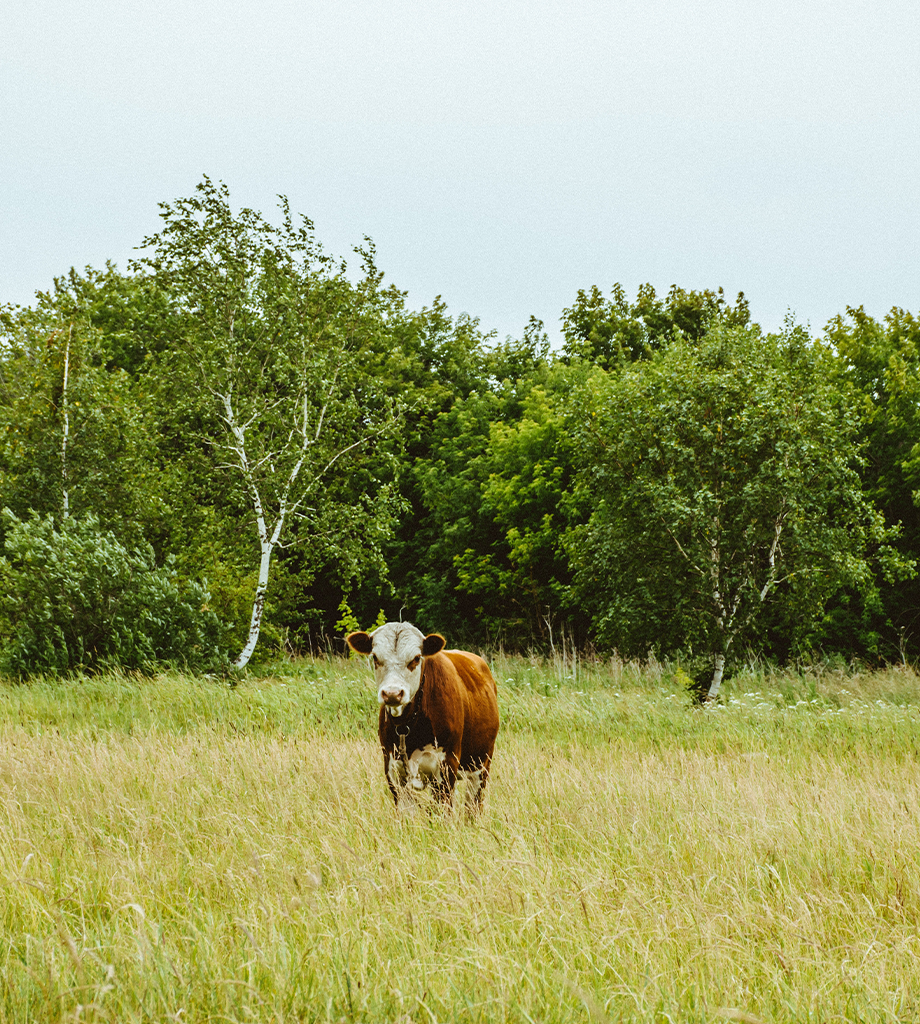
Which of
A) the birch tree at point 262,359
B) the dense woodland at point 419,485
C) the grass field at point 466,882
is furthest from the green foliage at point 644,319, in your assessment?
the grass field at point 466,882

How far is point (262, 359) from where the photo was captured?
54.3 ft

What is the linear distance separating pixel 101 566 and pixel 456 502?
34.7ft

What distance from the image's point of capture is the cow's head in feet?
16.6

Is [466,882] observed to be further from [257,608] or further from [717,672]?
[257,608]

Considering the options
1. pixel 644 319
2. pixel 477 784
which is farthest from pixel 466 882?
pixel 644 319

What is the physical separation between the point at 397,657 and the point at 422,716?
22.0 inches

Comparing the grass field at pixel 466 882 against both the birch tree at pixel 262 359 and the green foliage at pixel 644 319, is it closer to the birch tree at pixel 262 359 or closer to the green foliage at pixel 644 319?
the birch tree at pixel 262 359

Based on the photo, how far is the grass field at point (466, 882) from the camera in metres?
2.52

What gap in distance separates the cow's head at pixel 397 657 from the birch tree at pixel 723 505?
6.76 meters

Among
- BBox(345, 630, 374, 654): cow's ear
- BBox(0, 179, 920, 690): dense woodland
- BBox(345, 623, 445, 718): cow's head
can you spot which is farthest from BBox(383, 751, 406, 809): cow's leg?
BBox(0, 179, 920, 690): dense woodland

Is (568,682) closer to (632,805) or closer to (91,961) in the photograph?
(632,805)

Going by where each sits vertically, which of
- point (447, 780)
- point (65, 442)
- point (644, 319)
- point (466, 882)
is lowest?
point (447, 780)

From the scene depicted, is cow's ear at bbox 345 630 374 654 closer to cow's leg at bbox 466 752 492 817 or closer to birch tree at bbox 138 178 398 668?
cow's leg at bbox 466 752 492 817

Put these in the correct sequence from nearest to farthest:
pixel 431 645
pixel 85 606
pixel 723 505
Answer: pixel 431 645 < pixel 723 505 < pixel 85 606
